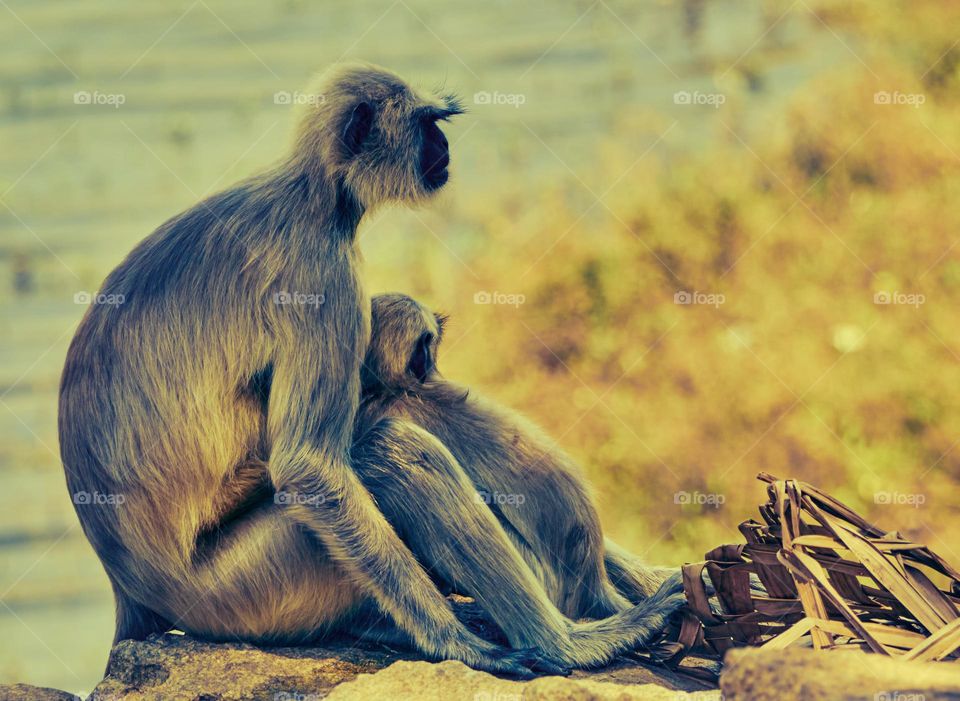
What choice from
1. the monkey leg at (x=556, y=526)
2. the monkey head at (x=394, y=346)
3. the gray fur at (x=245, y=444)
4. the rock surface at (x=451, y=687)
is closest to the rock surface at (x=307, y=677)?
the rock surface at (x=451, y=687)

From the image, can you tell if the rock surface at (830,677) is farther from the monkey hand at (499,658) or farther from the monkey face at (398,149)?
the monkey face at (398,149)

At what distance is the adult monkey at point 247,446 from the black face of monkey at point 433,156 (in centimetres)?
48

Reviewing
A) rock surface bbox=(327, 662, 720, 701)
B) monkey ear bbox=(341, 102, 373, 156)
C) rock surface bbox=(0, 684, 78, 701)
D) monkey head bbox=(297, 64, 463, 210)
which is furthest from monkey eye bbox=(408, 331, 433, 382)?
rock surface bbox=(0, 684, 78, 701)

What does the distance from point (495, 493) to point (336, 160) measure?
112cm

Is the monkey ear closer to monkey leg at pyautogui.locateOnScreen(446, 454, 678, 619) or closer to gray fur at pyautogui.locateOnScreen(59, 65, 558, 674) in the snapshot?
gray fur at pyautogui.locateOnScreen(59, 65, 558, 674)

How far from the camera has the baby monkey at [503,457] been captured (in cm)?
362

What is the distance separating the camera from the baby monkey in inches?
142

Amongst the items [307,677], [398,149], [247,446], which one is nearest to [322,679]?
[307,677]

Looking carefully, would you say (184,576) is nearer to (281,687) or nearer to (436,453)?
(281,687)

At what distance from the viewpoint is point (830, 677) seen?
222 cm

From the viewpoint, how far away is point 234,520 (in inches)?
133

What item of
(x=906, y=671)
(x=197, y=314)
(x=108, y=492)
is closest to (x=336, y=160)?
(x=197, y=314)

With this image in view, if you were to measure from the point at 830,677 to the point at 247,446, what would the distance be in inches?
71.2

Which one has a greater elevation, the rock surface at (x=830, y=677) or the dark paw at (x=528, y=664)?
the rock surface at (x=830, y=677)
